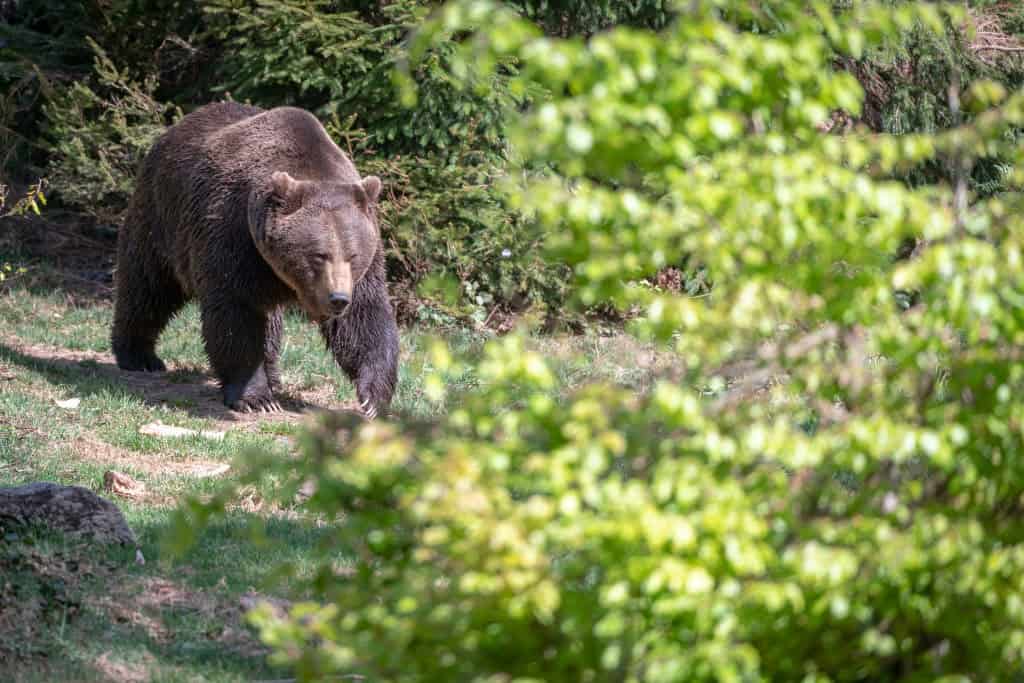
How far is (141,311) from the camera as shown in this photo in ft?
34.7

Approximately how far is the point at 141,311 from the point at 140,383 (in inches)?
26.8

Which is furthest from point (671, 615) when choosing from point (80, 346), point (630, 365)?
point (80, 346)

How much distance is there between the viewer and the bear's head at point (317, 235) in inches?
350

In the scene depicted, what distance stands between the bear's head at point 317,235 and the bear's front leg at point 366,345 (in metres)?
0.24

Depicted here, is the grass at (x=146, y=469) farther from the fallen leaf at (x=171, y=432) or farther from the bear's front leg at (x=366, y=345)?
the bear's front leg at (x=366, y=345)

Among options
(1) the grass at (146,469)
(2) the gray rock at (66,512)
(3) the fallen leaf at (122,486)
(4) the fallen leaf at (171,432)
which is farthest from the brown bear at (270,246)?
(2) the gray rock at (66,512)

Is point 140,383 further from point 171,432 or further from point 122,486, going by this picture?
point 122,486

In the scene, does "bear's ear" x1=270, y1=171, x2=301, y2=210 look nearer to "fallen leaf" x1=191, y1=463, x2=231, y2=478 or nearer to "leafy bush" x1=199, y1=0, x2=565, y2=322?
"fallen leaf" x1=191, y1=463, x2=231, y2=478

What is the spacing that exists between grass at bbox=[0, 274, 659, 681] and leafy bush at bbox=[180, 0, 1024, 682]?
1.31 feet

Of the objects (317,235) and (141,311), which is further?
(141,311)

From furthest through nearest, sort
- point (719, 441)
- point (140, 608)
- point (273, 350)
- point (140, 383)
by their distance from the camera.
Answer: point (140, 383)
point (273, 350)
point (140, 608)
point (719, 441)

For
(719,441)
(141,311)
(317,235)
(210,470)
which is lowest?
(141,311)

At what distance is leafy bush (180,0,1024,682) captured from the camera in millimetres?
2734

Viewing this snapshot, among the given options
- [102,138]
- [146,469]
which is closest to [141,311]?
[146,469]
